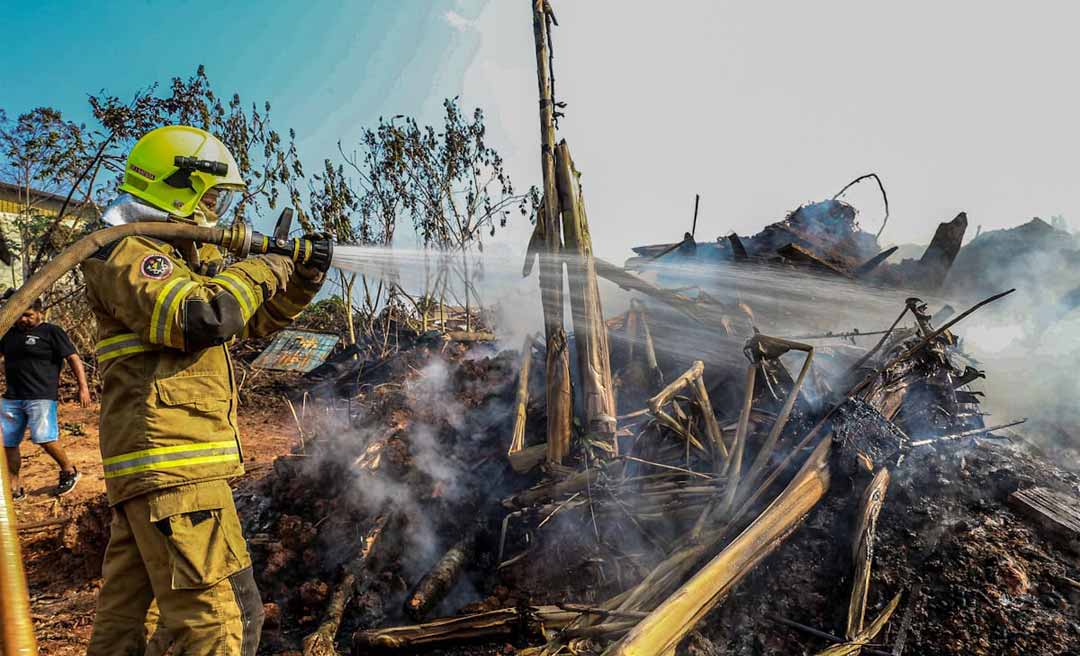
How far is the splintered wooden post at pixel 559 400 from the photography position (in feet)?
13.3

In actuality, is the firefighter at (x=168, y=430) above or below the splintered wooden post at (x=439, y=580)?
above

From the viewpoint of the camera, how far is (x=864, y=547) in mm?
2922

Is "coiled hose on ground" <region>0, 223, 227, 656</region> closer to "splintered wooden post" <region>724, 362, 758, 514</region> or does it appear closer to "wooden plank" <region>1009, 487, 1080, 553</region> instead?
"splintered wooden post" <region>724, 362, 758, 514</region>

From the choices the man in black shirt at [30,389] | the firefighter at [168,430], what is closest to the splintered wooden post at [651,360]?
the firefighter at [168,430]

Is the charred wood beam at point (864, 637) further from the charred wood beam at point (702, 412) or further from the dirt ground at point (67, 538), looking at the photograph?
the dirt ground at point (67, 538)

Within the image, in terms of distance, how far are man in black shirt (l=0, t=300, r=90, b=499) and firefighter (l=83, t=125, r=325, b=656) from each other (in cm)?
469

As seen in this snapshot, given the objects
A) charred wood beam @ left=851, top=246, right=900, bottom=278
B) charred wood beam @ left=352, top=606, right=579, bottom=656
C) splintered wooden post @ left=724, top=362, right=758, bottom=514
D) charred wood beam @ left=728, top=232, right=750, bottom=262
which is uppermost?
charred wood beam @ left=728, top=232, right=750, bottom=262

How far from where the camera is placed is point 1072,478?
408 cm

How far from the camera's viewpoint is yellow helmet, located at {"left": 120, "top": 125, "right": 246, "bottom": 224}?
2672 mm

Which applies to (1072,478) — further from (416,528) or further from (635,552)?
(416,528)

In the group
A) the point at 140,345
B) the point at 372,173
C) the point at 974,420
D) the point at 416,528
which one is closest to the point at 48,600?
the point at 416,528

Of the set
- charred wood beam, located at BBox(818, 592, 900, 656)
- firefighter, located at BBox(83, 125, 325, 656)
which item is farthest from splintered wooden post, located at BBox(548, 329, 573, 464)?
firefighter, located at BBox(83, 125, 325, 656)

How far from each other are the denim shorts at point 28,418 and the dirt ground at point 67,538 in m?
0.67

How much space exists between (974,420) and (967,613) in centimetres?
253
